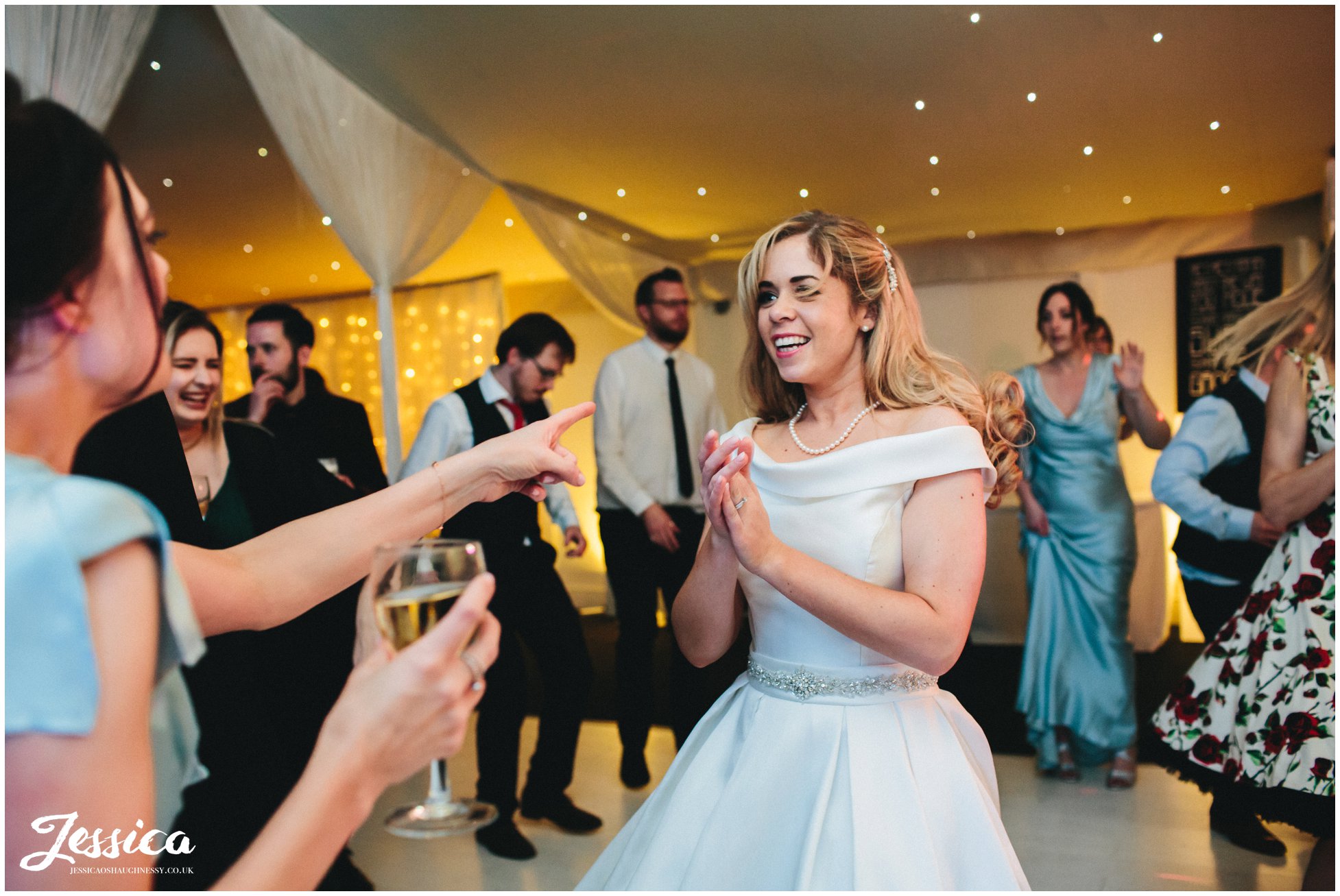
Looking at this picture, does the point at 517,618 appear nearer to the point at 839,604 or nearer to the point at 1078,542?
the point at 839,604

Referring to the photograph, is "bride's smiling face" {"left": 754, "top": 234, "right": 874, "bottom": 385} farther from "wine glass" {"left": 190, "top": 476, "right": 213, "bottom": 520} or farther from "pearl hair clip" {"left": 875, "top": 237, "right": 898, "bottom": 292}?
"wine glass" {"left": 190, "top": 476, "right": 213, "bottom": 520}

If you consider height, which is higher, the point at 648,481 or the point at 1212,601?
the point at 648,481

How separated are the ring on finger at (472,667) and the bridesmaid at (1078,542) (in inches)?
122

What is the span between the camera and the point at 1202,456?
2.77 metres

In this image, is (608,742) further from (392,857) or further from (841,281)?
(841,281)

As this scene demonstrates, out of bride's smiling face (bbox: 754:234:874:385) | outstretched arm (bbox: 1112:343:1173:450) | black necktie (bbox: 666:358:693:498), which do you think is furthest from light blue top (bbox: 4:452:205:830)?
outstretched arm (bbox: 1112:343:1173:450)

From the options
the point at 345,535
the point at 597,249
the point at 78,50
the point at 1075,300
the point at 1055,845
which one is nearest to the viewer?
the point at 345,535

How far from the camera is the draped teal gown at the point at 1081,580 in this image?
327cm

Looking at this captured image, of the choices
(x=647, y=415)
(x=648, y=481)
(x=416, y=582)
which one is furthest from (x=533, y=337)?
(x=416, y=582)

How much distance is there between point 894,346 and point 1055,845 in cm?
184

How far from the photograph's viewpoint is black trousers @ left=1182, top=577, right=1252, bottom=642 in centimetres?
276

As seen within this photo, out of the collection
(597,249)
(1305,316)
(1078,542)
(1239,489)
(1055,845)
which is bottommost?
(1055,845)

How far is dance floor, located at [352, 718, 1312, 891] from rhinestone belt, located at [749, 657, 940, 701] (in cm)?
135

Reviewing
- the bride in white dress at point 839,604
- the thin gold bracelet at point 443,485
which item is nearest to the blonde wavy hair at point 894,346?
the bride in white dress at point 839,604
